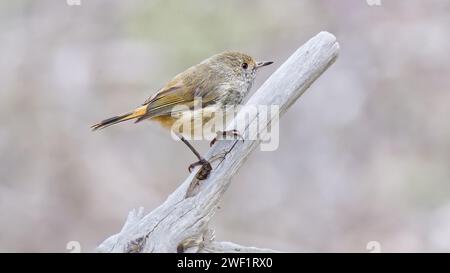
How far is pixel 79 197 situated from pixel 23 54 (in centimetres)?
143

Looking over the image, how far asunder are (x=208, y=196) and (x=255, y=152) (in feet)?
11.1

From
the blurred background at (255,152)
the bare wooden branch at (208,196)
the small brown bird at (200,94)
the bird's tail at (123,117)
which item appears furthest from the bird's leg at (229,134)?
the blurred background at (255,152)

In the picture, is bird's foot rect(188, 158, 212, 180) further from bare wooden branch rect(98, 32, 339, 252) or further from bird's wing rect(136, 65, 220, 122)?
bird's wing rect(136, 65, 220, 122)

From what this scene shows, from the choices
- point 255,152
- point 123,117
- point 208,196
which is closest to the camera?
point 208,196

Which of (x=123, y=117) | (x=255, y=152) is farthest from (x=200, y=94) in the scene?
(x=255, y=152)

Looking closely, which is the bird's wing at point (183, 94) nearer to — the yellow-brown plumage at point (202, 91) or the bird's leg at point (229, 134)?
the yellow-brown plumage at point (202, 91)

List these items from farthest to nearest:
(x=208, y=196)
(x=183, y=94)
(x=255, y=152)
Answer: (x=255, y=152)
(x=183, y=94)
(x=208, y=196)

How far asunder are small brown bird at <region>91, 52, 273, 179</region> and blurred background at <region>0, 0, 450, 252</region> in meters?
2.38

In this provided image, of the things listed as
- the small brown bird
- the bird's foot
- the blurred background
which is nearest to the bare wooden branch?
the bird's foot

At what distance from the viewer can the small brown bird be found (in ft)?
14.3

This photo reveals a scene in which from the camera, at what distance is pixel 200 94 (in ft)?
14.7

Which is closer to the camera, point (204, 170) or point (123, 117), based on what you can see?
point (204, 170)

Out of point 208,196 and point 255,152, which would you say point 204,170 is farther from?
point 255,152
